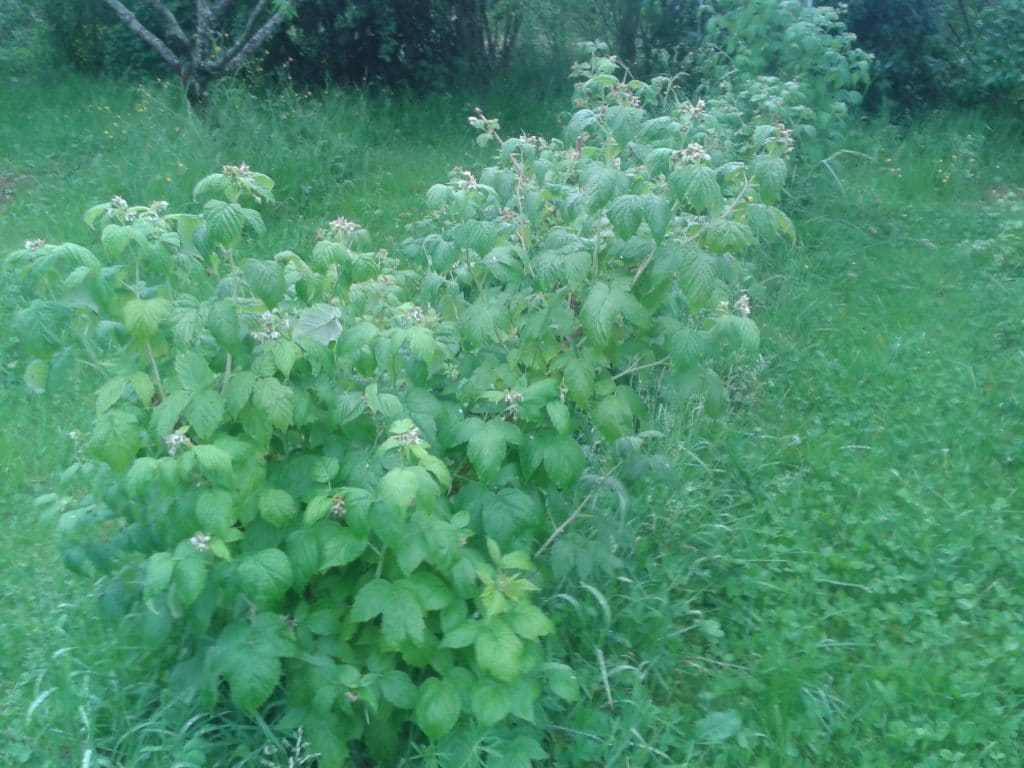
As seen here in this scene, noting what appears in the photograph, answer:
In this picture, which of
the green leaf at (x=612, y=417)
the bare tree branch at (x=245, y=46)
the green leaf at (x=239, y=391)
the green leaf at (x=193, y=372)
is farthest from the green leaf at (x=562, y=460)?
the bare tree branch at (x=245, y=46)

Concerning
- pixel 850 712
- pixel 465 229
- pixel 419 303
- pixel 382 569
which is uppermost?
pixel 465 229

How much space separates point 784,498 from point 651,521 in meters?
0.73

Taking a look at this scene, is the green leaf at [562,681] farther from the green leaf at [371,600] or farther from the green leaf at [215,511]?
the green leaf at [215,511]

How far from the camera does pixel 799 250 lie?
7320 mm

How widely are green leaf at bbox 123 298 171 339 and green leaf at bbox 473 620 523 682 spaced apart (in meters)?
1.26

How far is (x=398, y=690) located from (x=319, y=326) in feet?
3.52

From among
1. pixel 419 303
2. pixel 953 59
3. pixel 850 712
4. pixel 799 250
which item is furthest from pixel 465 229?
pixel 953 59

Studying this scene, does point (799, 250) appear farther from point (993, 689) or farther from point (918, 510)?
point (993, 689)

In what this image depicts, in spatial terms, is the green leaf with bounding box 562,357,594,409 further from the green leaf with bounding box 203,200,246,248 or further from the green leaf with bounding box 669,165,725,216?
the green leaf with bounding box 203,200,246,248

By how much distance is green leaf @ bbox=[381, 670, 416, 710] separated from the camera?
3.27 metres

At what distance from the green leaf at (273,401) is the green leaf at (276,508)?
0.67 ft

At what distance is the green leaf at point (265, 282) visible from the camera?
3.18 meters

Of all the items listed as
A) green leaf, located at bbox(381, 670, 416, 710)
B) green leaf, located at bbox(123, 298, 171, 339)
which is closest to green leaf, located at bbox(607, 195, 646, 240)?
green leaf, located at bbox(123, 298, 171, 339)

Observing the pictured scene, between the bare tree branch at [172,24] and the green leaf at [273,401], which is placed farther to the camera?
the bare tree branch at [172,24]
